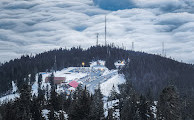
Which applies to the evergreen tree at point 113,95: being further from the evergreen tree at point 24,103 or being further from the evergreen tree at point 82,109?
the evergreen tree at point 82,109

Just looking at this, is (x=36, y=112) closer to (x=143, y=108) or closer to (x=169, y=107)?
(x=169, y=107)

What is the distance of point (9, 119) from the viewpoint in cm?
4688

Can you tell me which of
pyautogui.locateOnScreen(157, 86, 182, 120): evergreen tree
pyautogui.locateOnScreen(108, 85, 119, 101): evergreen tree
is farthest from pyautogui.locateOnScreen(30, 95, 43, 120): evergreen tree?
pyautogui.locateOnScreen(108, 85, 119, 101): evergreen tree

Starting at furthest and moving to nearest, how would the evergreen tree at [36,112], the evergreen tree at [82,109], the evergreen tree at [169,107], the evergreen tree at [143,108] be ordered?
the evergreen tree at [143,108] → the evergreen tree at [36,112] → the evergreen tree at [169,107] → the evergreen tree at [82,109]

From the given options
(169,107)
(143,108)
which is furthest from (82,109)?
(143,108)

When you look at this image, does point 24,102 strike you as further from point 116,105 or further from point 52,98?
point 116,105

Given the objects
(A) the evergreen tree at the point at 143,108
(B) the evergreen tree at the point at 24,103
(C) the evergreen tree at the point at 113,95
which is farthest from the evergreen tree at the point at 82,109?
(C) the evergreen tree at the point at 113,95

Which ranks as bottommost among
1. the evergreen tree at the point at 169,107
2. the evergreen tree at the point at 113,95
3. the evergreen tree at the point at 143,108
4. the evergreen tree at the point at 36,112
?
Answer: the evergreen tree at the point at 113,95

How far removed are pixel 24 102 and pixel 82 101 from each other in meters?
20.7

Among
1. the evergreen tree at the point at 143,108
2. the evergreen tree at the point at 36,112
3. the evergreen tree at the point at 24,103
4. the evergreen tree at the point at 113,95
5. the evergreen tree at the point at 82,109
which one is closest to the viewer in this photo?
the evergreen tree at the point at 82,109

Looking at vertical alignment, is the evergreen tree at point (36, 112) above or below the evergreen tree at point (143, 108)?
above

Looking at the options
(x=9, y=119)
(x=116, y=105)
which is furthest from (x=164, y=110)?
(x=116, y=105)

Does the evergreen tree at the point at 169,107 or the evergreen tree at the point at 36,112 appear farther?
the evergreen tree at the point at 36,112

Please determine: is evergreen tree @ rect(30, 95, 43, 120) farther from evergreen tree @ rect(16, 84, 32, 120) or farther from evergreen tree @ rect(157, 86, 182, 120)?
evergreen tree @ rect(157, 86, 182, 120)
